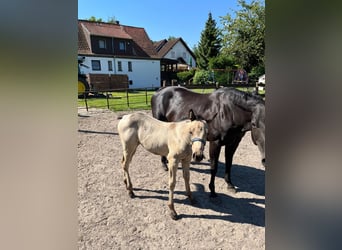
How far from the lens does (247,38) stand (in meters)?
22.8

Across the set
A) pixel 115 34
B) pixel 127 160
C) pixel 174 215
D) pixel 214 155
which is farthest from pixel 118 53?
pixel 174 215

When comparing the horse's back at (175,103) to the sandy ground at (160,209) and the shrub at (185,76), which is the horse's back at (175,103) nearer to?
the sandy ground at (160,209)

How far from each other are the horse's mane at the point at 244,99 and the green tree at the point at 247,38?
1835 cm

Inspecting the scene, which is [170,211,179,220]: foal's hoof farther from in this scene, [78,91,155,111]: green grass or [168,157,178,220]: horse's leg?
[78,91,155,111]: green grass

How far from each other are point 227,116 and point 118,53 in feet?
81.9

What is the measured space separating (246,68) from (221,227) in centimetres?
2292

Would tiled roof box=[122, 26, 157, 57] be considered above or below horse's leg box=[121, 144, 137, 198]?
above

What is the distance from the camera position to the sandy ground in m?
2.87

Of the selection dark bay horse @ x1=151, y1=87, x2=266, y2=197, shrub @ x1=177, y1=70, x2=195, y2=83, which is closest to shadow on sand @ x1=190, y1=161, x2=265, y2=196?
dark bay horse @ x1=151, y1=87, x2=266, y2=197

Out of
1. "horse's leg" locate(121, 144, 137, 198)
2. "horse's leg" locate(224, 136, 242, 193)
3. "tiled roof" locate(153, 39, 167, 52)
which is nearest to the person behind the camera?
"horse's leg" locate(121, 144, 137, 198)

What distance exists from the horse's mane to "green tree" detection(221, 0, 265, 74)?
60.2 feet

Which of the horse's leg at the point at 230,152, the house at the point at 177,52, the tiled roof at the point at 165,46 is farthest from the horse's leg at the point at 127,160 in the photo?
the tiled roof at the point at 165,46
